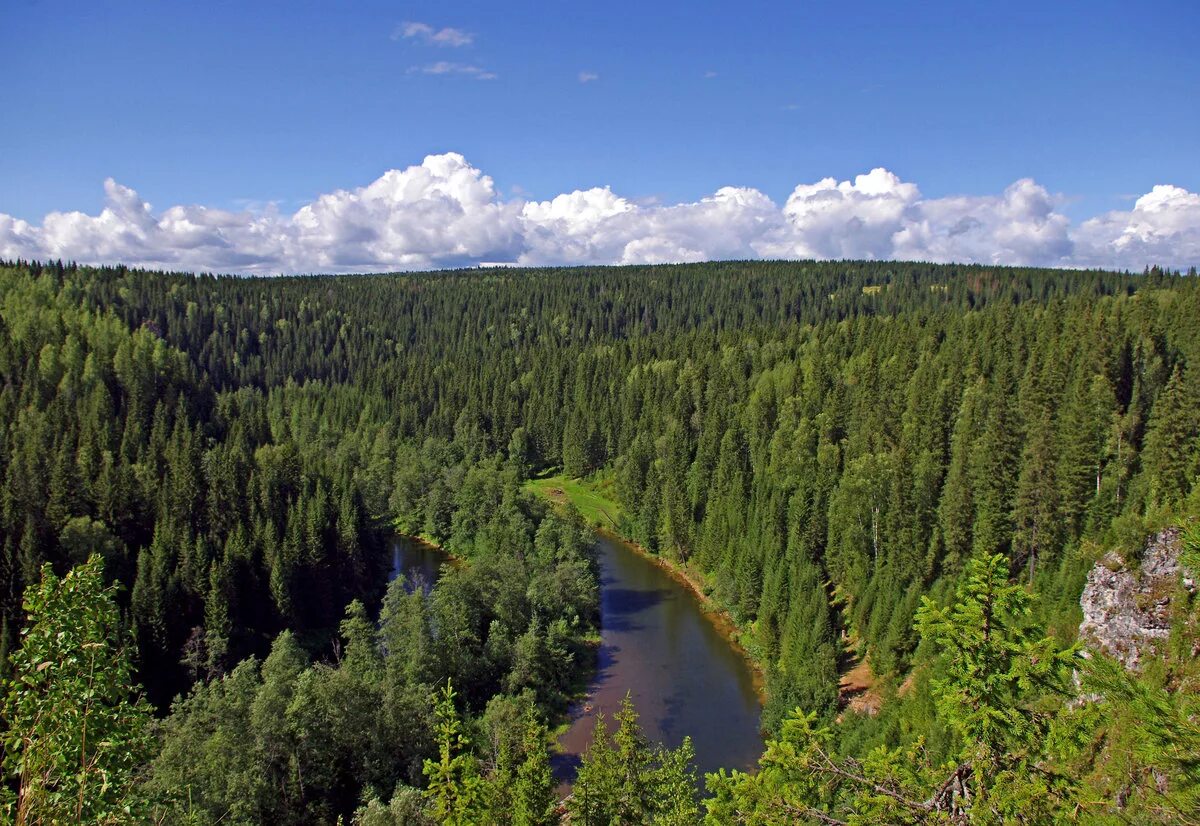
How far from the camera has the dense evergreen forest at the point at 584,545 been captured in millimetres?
13203

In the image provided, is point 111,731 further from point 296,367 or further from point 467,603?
point 296,367

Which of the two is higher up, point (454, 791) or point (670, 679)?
point (454, 791)

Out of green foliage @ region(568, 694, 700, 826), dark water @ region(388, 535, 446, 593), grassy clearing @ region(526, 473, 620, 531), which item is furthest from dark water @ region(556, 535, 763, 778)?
grassy clearing @ region(526, 473, 620, 531)

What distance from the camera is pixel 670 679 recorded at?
5450cm

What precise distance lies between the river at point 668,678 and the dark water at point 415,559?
1.15 meters

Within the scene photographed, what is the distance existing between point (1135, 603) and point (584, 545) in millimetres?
45773

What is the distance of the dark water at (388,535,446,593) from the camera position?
78.9m

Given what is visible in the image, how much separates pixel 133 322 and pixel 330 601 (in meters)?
124

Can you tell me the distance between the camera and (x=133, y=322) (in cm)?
15912

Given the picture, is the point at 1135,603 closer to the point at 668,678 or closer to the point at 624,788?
the point at 624,788

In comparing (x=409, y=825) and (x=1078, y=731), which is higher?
(x=1078, y=731)

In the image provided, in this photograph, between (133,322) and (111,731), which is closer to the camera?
(111,731)

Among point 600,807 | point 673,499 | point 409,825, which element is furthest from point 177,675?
point 673,499

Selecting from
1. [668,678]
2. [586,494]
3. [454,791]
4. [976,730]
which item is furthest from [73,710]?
[586,494]
